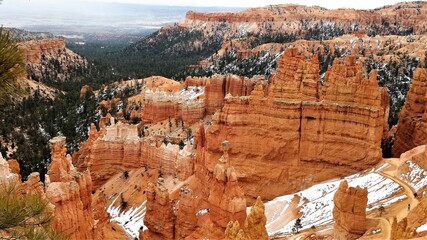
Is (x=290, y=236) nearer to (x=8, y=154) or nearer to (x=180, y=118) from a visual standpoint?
(x=180, y=118)

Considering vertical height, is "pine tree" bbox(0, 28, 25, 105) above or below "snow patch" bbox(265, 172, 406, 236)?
above

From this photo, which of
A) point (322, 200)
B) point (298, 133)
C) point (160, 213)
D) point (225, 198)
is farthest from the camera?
point (298, 133)

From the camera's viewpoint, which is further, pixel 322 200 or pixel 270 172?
pixel 270 172

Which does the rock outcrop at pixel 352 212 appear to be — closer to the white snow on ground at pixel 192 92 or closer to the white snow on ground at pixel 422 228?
the white snow on ground at pixel 422 228

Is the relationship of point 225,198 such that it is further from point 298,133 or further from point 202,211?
point 298,133

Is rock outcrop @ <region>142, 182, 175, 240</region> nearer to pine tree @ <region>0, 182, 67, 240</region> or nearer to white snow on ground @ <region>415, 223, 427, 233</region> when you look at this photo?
white snow on ground @ <region>415, 223, 427, 233</region>

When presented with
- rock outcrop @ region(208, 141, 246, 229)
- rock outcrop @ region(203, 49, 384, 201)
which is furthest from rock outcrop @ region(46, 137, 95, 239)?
rock outcrop @ region(203, 49, 384, 201)

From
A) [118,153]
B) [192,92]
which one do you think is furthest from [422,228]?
[192,92]

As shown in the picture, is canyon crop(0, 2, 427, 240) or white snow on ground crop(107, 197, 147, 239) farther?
white snow on ground crop(107, 197, 147, 239)
